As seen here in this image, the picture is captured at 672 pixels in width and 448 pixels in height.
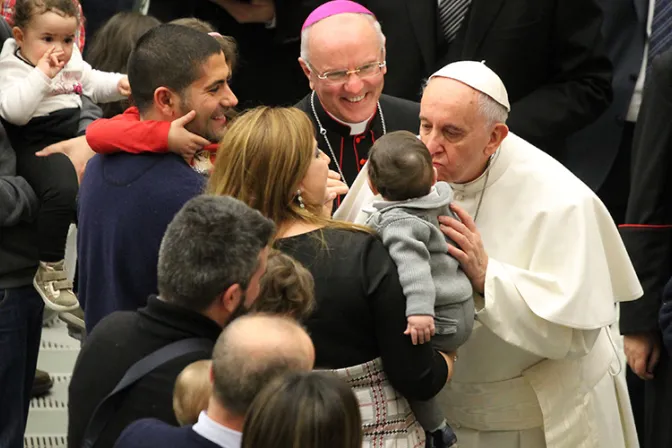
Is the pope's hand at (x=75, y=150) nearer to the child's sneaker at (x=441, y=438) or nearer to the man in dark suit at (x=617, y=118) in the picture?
the child's sneaker at (x=441, y=438)

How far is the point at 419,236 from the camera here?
3322 mm

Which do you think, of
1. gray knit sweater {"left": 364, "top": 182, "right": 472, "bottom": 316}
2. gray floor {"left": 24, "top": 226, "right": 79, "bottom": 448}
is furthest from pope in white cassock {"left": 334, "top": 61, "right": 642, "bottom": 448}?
gray floor {"left": 24, "top": 226, "right": 79, "bottom": 448}

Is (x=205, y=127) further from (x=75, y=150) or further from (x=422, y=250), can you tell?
(x=75, y=150)

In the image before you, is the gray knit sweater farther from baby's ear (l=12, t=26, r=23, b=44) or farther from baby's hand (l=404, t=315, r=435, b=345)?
baby's ear (l=12, t=26, r=23, b=44)

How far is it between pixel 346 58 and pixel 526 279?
1.13 metres

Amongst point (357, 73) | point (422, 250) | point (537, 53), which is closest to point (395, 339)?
point (422, 250)

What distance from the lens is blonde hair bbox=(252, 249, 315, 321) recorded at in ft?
9.91

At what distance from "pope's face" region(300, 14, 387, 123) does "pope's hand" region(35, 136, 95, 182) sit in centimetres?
100

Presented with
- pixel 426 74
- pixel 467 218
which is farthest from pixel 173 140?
pixel 426 74

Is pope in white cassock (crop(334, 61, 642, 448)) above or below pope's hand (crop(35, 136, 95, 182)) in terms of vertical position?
above

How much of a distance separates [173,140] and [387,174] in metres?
0.76

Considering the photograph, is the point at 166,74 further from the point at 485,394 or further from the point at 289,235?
the point at 485,394

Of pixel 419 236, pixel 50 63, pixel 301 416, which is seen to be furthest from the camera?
pixel 50 63

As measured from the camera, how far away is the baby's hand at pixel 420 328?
318 centimetres
